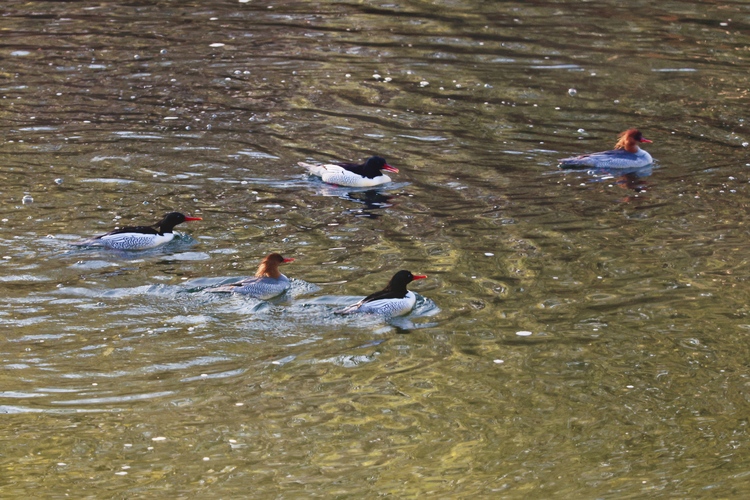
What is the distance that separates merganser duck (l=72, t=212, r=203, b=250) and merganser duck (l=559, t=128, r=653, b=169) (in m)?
6.29

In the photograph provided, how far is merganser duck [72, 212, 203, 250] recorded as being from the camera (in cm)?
1297

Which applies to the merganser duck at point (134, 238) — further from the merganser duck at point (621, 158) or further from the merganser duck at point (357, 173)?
the merganser duck at point (621, 158)

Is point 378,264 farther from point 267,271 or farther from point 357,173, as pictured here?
point 357,173

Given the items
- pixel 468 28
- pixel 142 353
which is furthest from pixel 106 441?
pixel 468 28

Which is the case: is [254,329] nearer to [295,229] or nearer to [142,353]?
[142,353]

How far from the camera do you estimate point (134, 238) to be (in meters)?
13.1

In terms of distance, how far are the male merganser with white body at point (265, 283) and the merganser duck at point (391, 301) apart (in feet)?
2.80

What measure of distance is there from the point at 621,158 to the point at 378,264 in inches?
205

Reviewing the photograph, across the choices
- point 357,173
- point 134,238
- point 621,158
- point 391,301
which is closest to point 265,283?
point 391,301

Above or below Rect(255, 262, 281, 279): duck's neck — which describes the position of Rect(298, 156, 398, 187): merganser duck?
above

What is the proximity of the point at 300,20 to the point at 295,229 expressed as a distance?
11.7 metres

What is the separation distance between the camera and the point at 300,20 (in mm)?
24422

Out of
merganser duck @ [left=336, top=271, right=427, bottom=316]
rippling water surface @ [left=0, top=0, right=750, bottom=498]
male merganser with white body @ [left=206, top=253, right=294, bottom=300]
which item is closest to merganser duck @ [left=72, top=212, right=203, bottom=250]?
rippling water surface @ [left=0, top=0, right=750, bottom=498]

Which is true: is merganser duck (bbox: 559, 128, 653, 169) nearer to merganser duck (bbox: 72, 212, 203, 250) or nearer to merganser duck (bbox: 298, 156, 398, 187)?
merganser duck (bbox: 298, 156, 398, 187)
